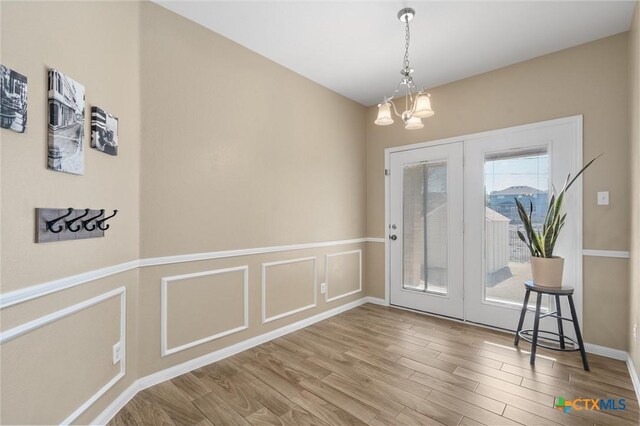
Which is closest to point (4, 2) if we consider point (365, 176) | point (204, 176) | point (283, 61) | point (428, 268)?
point (204, 176)

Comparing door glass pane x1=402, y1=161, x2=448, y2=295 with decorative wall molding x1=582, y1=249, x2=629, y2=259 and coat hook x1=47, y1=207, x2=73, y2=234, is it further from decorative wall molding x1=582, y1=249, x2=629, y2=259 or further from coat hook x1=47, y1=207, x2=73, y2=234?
coat hook x1=47, y1=207, x2=73, y2=234

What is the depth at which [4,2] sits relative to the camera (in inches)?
45.4

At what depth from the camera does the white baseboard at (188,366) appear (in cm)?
176

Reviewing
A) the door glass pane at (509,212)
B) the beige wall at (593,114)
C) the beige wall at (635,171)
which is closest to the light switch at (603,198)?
the beige wall at (593,114)

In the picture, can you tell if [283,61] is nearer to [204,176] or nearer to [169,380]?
[204,176]

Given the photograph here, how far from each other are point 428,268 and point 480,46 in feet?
7.60

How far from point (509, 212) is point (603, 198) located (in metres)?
0.69

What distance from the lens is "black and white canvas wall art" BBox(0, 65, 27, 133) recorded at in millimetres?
1115

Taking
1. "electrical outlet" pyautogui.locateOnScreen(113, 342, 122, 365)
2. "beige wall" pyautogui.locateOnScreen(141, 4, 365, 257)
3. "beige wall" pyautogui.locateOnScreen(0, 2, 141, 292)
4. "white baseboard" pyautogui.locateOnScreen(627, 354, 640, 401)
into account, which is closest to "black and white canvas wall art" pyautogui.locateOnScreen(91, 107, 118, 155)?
"beige wall" pyautogui.locateOnScreen(0, 2, 141, 292)

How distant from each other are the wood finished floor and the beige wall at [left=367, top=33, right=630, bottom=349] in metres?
0.54

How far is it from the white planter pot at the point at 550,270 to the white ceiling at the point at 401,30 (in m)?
1.86

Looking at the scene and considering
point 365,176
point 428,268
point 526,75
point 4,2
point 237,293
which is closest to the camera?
point 4,2

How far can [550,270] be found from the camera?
2389 millimetres

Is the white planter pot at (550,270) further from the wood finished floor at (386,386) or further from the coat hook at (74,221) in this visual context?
the coat hook at (74,221)
